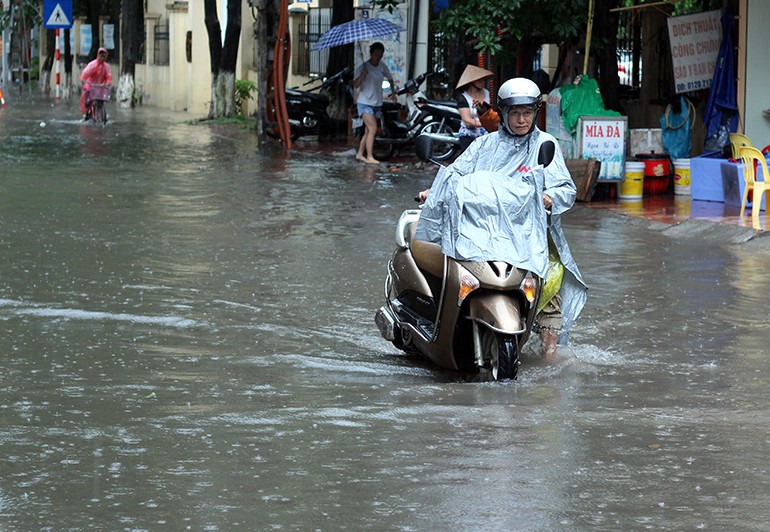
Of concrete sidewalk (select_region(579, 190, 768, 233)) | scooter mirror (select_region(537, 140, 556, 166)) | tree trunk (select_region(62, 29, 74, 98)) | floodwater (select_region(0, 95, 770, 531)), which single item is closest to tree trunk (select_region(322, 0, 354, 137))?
concrete sidewalk (select_region(579, 190, 768, 233))

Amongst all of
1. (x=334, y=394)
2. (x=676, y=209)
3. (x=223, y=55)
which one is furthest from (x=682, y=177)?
(x=223, y=55)

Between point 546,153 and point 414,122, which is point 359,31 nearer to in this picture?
point 414,122

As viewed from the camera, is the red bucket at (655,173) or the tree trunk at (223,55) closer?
the red bucket at (655,173)

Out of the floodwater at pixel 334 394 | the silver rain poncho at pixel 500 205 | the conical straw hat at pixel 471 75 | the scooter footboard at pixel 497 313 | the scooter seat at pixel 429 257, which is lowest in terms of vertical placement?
the floodwater at pixel 334 394

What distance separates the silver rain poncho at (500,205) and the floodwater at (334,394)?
2.22 ft

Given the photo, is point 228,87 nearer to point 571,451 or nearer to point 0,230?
point 0,230

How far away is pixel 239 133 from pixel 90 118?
16.3ft

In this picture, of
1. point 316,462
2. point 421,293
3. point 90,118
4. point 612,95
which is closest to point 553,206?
point 421,293

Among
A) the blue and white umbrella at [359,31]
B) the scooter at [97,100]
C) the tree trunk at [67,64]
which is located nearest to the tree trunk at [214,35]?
the scooter at [97,100]

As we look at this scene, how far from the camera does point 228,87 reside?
103 feet

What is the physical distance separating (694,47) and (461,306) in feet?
33.7

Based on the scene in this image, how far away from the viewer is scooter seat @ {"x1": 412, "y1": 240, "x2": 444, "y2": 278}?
7170 millimetres

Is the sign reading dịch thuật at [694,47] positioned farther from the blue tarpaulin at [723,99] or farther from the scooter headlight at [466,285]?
the scooter headlight at [466,285]

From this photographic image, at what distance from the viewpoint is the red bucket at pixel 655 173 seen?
1611 centimetres
